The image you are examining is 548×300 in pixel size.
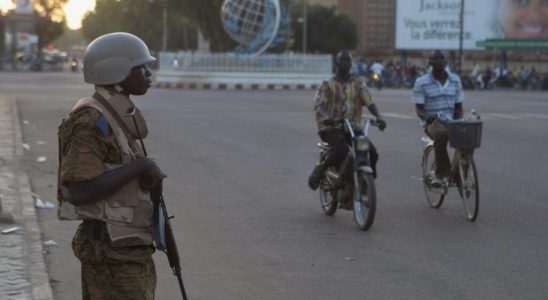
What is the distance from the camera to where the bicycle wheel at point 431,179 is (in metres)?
9.60

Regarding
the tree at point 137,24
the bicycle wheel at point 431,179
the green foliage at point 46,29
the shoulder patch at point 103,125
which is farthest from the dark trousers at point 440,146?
the green foliage at point 46,29

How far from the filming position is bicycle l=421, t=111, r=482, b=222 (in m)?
8.83

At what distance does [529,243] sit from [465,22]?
6082 centimetres

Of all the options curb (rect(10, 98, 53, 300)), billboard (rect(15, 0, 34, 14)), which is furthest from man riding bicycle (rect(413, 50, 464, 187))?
billboard (rect(15, 0, 34, 14))

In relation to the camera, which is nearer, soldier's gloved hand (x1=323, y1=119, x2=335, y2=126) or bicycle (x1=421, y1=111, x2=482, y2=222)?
soldier's gloved hand (x1=323, y1=119, x2=335, y2=126)

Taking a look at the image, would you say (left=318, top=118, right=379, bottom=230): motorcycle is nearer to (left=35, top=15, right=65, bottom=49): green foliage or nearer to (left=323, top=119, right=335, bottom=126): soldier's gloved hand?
(left=323, top=119, right=335, bottom=126): soldier's gloved hand

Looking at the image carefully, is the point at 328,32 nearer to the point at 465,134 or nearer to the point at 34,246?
the point at 465,134

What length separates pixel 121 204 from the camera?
11.3ft

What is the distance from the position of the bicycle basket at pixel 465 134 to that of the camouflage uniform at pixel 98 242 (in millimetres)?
5671

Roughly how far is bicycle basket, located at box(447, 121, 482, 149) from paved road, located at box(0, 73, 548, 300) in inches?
28.1

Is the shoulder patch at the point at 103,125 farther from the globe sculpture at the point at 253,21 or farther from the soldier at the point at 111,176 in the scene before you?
the globe sculpture at the point at 253,21

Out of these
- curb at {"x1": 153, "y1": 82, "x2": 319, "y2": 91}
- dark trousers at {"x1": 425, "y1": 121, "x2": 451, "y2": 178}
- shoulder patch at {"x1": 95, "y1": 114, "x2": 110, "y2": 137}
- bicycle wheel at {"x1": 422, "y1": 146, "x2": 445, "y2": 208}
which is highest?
shoulder patch at {"x1": 95, "y1": 114, "x2": 110, "y2": 137}

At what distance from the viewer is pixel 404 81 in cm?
5716

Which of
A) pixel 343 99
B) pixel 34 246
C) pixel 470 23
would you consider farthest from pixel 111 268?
pixel 470 23
